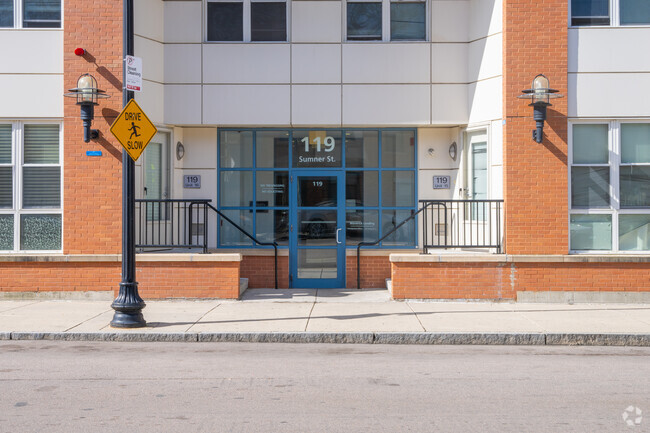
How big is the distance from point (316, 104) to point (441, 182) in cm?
294

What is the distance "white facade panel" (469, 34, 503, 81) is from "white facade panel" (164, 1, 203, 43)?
5.33 m

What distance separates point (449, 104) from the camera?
13562mm

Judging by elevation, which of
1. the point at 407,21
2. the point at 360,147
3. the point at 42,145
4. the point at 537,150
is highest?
the point at 407,21

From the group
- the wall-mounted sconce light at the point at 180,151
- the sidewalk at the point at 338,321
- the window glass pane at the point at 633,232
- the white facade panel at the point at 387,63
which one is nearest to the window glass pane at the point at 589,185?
the window glass pane at the point at 633,232

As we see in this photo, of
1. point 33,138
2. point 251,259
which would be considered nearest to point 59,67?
point 33,138

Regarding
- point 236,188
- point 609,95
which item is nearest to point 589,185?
point 609,95

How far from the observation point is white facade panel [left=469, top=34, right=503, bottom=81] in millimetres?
12641

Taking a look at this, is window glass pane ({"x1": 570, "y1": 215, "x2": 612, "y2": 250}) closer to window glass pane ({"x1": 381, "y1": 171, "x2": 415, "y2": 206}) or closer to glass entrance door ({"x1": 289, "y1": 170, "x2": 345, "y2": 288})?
window glass pane ({"x1": 381, "y1": 171, "x2": 415, "y2": 206})

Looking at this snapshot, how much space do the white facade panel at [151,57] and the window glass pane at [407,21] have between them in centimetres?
457

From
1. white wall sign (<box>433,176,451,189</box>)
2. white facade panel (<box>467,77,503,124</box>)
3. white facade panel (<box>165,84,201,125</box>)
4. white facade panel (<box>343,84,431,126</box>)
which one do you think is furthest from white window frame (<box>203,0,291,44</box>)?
white wall sign (<box>433,176,451,189</box>)

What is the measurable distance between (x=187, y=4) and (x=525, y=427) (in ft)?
35.8

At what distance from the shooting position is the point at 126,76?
9.94 metres

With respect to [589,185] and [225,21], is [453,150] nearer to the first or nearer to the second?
[589,185]
